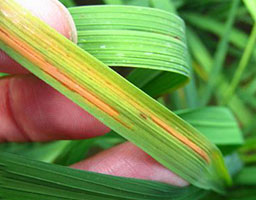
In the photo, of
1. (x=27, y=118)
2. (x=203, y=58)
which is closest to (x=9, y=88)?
(x=27, y=118)

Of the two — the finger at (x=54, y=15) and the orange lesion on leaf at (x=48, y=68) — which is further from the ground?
the finger at (x=54, y=15)

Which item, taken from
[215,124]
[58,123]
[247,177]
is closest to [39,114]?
[58,123]

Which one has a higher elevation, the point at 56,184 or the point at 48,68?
the point at 48,68

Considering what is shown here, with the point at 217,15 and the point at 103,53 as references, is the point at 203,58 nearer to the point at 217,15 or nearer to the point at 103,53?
the point at 217,15

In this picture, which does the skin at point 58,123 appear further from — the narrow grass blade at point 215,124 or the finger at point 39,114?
the narrow grass blade at point 215,124

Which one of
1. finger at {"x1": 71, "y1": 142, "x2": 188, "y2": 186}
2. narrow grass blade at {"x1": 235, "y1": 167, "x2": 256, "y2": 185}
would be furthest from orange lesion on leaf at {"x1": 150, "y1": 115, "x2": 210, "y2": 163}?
narrow grass blade at {"x1": 235, "y1": 167, "x2": 256, "y2": 185}

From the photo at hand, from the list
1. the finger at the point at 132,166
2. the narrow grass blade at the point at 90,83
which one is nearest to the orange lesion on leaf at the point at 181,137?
the narrow grass blade at the point at 90,83

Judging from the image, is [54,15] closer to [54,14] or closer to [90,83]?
[54,14]
